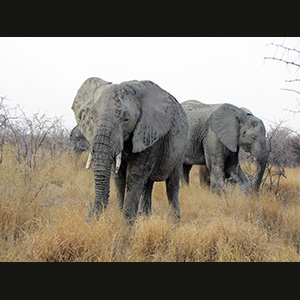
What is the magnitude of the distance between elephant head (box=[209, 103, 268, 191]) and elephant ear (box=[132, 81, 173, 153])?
301 cm

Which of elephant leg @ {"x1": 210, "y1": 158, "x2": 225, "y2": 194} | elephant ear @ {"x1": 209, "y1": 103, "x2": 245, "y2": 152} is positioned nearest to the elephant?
elephant leg @ {"x1": 210, "y1": 158, "x2": 225, "y2": 194}

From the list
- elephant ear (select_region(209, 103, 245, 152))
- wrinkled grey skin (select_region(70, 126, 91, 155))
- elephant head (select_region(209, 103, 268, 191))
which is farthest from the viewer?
wrinkled grey skin (select_region(70, 126, 91, 155))

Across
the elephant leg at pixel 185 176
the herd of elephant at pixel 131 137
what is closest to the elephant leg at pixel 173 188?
the herd of elephant at pixel 131 137

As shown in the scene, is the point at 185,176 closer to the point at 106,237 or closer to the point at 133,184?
the point at 133,184

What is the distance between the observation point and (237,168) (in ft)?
23.4

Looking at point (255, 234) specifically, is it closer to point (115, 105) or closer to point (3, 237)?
point (115, 105)

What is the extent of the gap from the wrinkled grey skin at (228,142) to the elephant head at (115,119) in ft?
10.3

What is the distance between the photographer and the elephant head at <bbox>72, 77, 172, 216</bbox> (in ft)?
10.5

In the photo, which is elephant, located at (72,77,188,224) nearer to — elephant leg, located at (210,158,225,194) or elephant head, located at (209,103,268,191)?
elephant leg, located at (210,158,225,194)

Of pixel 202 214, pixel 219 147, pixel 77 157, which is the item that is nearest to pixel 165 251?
pixel 202 214

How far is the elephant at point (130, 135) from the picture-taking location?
323 cm

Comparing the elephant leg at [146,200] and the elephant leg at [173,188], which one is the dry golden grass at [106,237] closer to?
the elephant leg at [146,200]

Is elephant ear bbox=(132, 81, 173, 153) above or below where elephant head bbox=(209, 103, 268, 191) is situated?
above

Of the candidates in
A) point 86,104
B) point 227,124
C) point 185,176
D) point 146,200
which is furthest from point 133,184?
point 185,176
